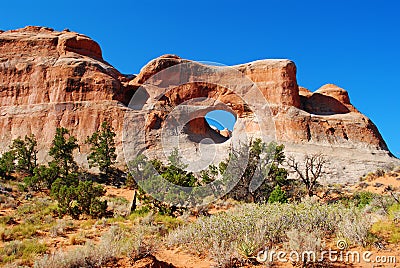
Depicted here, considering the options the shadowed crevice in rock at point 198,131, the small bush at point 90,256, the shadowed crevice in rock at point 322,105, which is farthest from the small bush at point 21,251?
the shadowed crevice in rock at point 322,105

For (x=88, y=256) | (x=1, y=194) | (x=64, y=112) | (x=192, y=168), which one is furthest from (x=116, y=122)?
(x=88, y=256)

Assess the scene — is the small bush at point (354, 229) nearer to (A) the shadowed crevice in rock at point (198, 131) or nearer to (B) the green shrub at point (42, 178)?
(B) the green shrub at point (42, 178)

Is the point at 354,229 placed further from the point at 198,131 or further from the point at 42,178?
the point at 198,131

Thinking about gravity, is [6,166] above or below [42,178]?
above

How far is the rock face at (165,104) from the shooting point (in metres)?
33.4

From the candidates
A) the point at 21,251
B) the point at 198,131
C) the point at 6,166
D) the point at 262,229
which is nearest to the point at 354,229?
the point at 262,229

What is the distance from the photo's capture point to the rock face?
33375 mm

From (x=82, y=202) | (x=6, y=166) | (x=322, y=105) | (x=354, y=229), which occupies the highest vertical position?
(x=322, y=105)

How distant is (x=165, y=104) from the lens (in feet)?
124

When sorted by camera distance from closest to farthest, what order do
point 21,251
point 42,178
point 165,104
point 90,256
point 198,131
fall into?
point 90,256 → point 21,251 → point 42,178 → point 165,104 → point 198,131

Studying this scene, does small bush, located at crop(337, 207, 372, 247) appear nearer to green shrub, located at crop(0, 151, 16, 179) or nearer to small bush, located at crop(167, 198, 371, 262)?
small bush, located at crop(167, 198, 371, 262)

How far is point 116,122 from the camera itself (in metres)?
34.5

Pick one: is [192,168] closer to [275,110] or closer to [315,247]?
[275,110]

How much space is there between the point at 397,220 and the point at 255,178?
38.8ft
